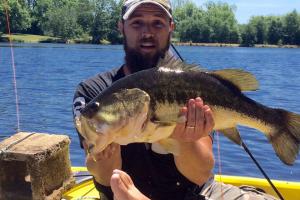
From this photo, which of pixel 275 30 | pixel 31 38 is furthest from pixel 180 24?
pixel 31 38

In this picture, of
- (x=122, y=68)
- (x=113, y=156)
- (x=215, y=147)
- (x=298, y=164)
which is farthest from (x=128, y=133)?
(x=215, y=147)

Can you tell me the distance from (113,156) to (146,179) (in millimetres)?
385

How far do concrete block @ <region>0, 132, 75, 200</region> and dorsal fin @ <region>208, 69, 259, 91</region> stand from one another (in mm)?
2131

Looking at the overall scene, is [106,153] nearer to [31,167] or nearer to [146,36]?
[146,36]

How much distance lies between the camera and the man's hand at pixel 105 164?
11.2 ft

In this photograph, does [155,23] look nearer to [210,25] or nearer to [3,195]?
[3,195]

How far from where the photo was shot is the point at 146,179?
145 inches

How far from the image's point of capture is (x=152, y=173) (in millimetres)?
3648

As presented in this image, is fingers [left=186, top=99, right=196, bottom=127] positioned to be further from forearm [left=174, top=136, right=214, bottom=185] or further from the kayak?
the kayak

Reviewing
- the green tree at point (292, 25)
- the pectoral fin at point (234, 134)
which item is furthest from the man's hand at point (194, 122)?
the green tree at point (292, 25)

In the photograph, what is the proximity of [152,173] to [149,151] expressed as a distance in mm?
166

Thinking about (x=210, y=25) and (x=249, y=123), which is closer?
(x=249, y=123)

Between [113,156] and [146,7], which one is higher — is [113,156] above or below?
below

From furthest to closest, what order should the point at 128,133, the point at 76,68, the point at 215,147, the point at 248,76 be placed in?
the point at 76,68 → the point at 215,147 → the point at 248,76 → the point at 128,133
